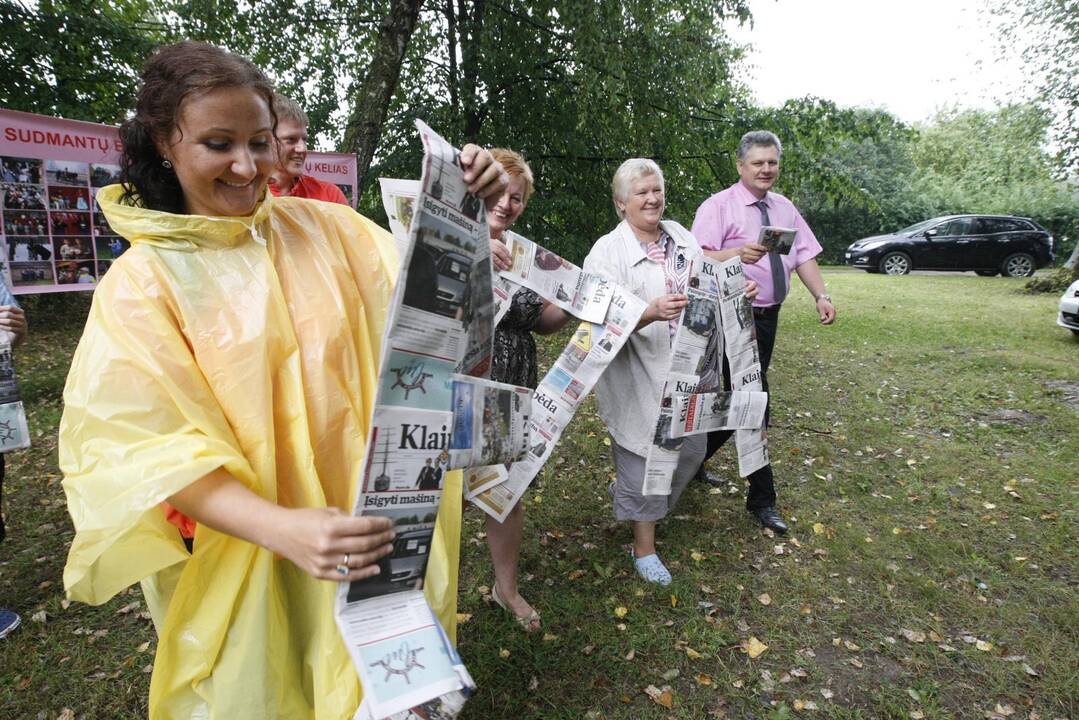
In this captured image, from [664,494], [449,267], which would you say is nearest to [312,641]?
[449,267]

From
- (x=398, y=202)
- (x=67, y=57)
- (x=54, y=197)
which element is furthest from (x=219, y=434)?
(x=67, y=57)

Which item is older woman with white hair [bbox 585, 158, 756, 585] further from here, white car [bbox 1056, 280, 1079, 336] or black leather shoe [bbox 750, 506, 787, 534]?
white car [bbox 1056, 280, 1079, 336]

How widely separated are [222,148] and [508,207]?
1350mm

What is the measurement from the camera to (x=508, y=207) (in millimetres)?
2426

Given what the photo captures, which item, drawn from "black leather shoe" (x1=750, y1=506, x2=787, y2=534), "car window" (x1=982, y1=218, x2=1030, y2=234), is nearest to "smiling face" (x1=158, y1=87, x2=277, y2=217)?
"black leather shoe" (x1=750, y1=506, x2=787, y2=534)

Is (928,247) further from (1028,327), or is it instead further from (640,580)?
(640,580)

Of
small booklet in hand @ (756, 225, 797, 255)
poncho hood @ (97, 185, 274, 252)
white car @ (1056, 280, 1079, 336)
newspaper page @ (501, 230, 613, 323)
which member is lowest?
white car @ (1056, 280, 1079, 336)

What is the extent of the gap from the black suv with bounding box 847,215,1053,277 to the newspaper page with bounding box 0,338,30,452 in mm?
19153

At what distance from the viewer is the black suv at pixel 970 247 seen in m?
16.0

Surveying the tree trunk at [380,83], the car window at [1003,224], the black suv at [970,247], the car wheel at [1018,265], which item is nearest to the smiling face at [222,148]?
the tree trunk at [380,83]

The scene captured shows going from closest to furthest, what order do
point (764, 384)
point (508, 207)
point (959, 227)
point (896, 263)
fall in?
point (508, 207) → point (764, 384) → point (959, 227) → point (896, 263)

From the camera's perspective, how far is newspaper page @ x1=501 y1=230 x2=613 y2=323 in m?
2.47

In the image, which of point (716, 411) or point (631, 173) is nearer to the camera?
point (631, 173)

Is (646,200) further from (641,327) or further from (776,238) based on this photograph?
(776,238)
